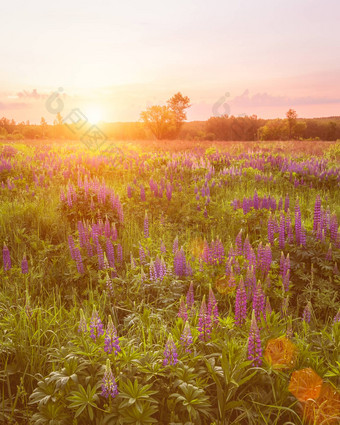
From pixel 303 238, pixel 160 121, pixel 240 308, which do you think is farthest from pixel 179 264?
pixel 160 121

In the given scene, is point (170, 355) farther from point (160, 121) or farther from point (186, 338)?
point (160, 121)

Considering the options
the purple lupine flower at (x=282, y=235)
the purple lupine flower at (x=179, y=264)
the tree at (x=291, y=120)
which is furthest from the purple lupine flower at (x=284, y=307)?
the tree at (x=291, y=120)

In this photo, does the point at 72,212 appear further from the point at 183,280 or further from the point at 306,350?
the point at 306,350

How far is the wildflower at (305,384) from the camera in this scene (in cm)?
216

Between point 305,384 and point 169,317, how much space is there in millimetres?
1456

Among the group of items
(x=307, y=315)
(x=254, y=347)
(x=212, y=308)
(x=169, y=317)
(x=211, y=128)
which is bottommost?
(x=169, y=317)

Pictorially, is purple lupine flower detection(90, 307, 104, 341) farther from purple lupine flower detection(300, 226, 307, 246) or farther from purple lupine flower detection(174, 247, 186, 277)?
purple lupine flower detection(300, 226, 307, 246)

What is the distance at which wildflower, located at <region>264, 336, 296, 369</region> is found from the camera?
2.31 metres

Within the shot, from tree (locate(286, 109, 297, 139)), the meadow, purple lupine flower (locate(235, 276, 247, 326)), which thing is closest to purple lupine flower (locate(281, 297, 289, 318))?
the meadow

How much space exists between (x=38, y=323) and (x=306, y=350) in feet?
7.44

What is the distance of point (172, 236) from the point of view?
624 centimetres

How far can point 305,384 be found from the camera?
2219mm

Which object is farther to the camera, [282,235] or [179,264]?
[282,235]

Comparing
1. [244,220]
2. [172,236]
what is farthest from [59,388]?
[244,220]
